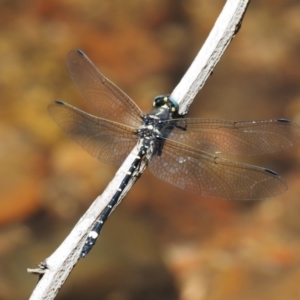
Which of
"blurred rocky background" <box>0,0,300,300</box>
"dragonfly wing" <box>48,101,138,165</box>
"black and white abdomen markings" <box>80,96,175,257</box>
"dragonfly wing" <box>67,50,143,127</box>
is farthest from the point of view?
"blurred rocky background" <box>0,0,300,300</box>

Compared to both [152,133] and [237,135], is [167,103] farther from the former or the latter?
[237,135]

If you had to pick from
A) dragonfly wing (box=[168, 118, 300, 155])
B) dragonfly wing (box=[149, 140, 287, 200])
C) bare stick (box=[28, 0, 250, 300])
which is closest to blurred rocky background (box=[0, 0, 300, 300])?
dragonfly wing (box=[149, 140, 287, 200])

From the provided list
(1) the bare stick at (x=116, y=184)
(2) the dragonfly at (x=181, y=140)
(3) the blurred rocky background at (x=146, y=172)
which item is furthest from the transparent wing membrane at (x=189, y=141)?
(3) the blurred rocky background at (x=146, y=172)

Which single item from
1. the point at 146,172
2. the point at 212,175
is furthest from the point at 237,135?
the point at 146,172

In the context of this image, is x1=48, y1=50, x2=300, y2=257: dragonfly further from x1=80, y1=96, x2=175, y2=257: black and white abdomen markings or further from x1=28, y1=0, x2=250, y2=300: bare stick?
x1=28, y1=0, x2=250, y2=300: bare stick

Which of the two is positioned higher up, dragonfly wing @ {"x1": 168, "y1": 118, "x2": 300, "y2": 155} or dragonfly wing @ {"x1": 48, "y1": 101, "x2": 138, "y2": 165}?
dragonfly wing @ {"x1": 168, "y1": 118, "x2": 300, "y2": 155}

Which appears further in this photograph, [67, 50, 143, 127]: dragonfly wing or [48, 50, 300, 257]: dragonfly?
[67, 50, 143, 127]: dragonfly wing

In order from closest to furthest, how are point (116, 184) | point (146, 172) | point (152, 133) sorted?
point (116, 184) < point (152, 133) < point (146, 172)

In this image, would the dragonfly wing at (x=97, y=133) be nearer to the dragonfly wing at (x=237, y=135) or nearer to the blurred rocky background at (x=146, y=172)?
the dragonfly wing at (x=237, y=135)
